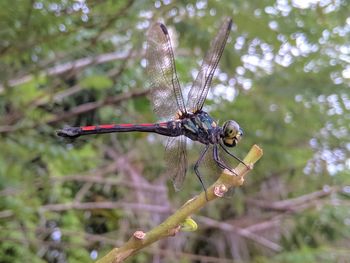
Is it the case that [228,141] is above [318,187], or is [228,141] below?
above

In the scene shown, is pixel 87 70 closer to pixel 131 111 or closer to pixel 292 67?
pixel 131 111

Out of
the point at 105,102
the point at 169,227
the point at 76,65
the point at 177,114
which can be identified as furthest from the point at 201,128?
the point at 76,65

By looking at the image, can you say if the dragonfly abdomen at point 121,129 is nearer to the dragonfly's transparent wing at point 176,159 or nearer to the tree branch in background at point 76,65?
the dragonfly's transparent wing at point 176,159

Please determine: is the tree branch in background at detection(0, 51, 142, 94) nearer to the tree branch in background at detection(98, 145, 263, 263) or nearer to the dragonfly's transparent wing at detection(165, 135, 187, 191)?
the dragonfly's transparent wing at detection(165, 135, 187, 191)

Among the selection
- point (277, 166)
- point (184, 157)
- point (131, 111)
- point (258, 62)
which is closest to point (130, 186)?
point (131, 111)

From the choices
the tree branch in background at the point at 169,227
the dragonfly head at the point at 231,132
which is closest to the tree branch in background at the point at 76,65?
the dragonfly head at the point at 231,132
